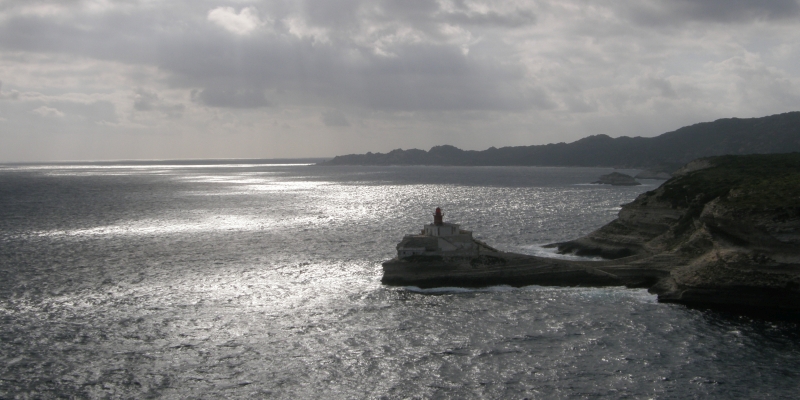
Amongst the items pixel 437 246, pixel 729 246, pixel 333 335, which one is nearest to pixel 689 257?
pixel 729 246

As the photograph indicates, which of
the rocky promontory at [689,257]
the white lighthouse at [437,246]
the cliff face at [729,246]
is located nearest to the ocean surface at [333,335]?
the rocky promontory at [689,257]

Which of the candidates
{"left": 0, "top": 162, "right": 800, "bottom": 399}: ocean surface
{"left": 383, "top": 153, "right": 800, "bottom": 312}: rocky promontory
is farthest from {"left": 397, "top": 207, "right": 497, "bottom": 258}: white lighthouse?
{"left": 0, "top": 162, "right": 800, "bottom": 399}: ocean surface

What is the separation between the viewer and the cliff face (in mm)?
45688

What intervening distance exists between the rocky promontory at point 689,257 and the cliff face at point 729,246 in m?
0.07

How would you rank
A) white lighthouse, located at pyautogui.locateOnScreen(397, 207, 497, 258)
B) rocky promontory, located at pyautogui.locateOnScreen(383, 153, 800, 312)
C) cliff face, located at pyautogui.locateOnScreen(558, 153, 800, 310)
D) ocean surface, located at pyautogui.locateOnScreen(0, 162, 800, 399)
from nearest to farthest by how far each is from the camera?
ocean surface, located at pyautogui.locateOnScreen(0, 162, 800, 399)
cliff face, located at pyautogui.locateOnScreen(558, 153, 800, 310)
rocky promontory, located at pyautogui.locateOnScreen(383, 153, 800, 312)
white lighthouse, located at pyautogui.locateOnScreen(397, 207, 497, 258)

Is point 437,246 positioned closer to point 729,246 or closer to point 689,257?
point 689,257

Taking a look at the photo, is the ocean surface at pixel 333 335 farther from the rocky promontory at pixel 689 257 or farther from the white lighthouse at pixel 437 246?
the white lighthouse at pixel 437 246

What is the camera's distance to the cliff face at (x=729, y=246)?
45.7 m

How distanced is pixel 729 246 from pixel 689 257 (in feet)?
17.6

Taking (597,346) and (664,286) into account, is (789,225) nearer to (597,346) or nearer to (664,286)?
(664,286)

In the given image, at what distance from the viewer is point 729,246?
49.7 metres

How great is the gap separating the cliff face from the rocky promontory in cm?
7

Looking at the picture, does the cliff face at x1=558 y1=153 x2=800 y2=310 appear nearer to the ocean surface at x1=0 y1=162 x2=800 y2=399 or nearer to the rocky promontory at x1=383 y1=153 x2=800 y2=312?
the rocky promontory at x1=383 y1=153 x2=800 y2=312

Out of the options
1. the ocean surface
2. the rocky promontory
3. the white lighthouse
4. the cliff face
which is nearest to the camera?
the ocean surface
